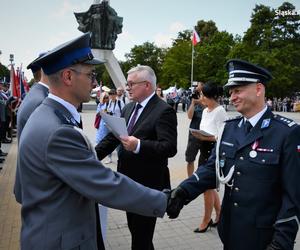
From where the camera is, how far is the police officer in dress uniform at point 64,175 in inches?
69.3

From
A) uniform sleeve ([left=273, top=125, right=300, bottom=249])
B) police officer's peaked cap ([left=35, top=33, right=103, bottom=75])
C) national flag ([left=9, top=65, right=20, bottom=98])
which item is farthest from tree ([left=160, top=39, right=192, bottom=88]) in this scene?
police officer's peaked cap ([left=35, top=33, right=103, bottom=75])

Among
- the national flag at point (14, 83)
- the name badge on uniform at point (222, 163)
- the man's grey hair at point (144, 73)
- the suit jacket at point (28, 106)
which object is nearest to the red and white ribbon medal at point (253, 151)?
the name badge on uniform at point (222, 163)

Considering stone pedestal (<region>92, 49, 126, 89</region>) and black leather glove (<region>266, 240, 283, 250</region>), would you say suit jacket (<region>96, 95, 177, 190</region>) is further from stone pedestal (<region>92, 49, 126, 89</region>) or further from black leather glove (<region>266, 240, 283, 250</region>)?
stone pedestal (<region>92, 49, 126, 89</region>)

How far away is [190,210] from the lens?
5832 millimetres

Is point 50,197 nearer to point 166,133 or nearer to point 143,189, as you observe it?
point 143,189

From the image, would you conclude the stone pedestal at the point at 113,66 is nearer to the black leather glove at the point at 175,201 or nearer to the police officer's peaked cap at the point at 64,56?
the black leather glove at the point at 175,201

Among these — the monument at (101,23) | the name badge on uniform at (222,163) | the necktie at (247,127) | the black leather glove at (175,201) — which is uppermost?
the monument at (101,23)

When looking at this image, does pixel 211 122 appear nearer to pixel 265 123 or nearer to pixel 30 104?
pixel 265 123

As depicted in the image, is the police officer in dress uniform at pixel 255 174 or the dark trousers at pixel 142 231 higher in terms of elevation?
the police officer in dress uniform at pixel 255 174

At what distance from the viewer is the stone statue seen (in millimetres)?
27891

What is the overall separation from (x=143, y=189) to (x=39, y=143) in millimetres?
625

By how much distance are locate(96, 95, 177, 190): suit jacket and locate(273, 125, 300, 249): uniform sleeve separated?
4.24 feet

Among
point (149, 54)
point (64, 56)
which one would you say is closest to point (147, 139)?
point (64, 56)

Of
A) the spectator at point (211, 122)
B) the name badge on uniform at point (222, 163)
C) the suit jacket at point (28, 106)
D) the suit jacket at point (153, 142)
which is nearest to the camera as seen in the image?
the name badge on uniform at point (222, 163)
